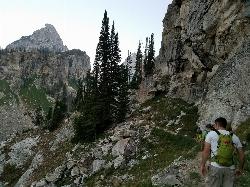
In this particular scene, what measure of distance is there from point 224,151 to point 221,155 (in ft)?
0.49

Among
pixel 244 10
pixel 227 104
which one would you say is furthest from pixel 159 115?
pixel 244 10

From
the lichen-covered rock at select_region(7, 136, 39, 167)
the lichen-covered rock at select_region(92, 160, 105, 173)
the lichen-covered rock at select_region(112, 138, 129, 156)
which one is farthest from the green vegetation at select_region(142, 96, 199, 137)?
the lichen-covered rock at select_region(7, 136, 39, 167)

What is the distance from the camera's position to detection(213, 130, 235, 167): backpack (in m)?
12.0

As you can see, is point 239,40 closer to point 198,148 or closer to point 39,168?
point 198,148

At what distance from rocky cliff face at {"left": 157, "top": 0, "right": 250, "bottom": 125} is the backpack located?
30.0m

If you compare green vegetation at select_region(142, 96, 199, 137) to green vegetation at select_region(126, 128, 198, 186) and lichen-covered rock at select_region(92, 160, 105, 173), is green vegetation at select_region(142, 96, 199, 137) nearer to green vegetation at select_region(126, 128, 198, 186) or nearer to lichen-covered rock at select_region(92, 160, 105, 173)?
green vegetation at select_region(126, 128, 198, 186)

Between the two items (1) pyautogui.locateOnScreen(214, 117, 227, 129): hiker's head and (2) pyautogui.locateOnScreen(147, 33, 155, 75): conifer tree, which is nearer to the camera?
(1) pyautogui.locateOnScreen(214, 117, 227, 129): hiker's head

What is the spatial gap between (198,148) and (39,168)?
35093mm

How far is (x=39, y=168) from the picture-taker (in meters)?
61.4

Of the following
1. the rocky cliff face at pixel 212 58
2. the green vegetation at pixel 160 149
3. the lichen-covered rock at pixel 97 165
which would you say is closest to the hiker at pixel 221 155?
the green vegetation at pixel 160 149

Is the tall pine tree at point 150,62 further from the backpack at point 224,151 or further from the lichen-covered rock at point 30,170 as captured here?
the backpack at point 224,151

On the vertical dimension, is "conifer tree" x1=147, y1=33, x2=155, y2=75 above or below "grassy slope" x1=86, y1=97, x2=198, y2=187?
above

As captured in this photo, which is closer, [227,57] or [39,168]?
[227,57]

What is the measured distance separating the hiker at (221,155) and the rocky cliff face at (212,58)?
29912 mm
